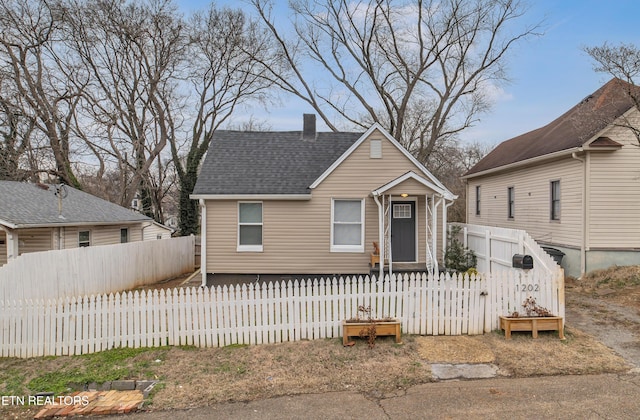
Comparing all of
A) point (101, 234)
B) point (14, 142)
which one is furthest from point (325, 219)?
point (14, 142)

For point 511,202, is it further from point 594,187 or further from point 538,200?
point 594,187

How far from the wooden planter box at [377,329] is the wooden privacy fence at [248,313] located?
0.31 metres

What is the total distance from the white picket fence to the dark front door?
349 inches

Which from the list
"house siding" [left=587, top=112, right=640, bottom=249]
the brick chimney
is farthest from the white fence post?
the brick chimney

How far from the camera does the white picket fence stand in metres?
8.41

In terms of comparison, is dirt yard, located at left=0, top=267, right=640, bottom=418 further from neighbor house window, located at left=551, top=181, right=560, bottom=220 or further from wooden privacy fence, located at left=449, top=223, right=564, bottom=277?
neighbor house window, located at left=551, top=181, right=560, bottom=220

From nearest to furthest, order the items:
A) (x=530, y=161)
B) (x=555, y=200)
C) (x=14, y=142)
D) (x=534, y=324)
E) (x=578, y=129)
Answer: (x=534, y=324)
(x=578, y=129)
(x=555, y=200)
(x=530, y=161)
(x=14, y=142)

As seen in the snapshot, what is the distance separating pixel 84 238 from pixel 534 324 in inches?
615

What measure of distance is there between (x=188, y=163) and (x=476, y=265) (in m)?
20.5

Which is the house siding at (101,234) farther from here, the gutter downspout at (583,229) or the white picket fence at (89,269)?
the gutter downspout at (583,229)

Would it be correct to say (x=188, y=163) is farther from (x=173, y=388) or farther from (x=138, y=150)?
(x=173, y=388)

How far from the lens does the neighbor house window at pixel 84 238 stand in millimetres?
14770

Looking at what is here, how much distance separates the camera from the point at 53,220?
510 inches

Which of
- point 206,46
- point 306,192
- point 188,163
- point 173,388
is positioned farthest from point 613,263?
point 206,46
